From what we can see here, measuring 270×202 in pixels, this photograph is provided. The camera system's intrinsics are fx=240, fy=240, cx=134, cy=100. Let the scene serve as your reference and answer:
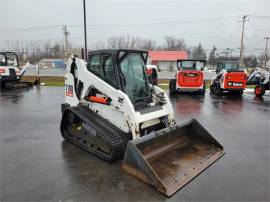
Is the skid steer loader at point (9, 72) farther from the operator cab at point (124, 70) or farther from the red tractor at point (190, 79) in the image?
the operator cab at point (124, 70)

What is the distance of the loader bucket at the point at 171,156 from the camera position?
3.84 metres

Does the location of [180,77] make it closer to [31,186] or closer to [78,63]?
[78,63]

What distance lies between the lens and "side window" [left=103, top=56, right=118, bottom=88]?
5.27 metres

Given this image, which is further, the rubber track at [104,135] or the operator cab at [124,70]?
the operator cab at [124,70]

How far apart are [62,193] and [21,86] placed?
16.5 m

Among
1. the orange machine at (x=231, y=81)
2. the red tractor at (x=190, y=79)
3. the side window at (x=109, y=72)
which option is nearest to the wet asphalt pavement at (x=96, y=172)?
the side window at (x=109, y=72)

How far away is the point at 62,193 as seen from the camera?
12.0 ft

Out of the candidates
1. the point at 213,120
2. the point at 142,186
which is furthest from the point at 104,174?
the point at 213,120

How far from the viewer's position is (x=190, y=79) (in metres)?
14.6

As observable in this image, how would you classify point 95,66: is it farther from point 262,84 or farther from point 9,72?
point 9,72

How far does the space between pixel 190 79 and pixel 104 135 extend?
10.8 meters

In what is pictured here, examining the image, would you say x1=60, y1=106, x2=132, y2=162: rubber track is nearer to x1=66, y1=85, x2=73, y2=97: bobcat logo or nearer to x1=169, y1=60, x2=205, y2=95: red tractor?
x1=66, y1=85, x2=73, y2=97: bobcat logo

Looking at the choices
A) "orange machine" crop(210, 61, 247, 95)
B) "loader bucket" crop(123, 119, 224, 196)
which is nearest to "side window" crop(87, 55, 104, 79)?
"loader bucket" crop(123, 119, 224, 196)

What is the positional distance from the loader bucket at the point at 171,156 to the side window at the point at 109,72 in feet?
5.12
